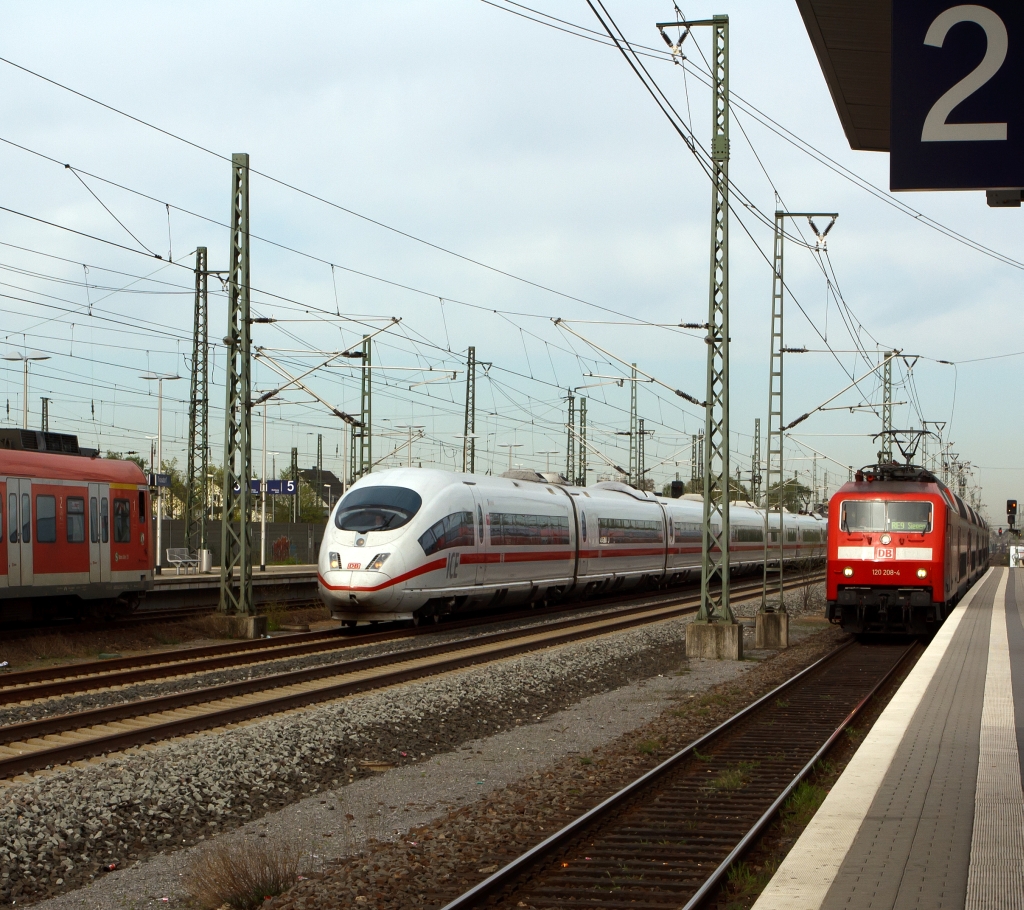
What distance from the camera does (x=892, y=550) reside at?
71.1 ft

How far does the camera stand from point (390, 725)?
1235cm

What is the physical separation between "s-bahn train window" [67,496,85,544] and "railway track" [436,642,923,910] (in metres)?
13.0

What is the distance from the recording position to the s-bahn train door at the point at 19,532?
64.0 ft

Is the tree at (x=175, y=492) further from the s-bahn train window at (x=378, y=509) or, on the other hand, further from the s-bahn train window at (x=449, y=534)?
the s-bahn train window at (x=378, y=509)

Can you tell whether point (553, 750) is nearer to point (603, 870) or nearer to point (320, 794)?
point (320, 794)

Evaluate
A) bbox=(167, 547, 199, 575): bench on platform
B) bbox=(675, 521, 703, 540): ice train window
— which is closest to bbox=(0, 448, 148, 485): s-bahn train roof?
bbox=(167, 547, 199, 575): bench on platform

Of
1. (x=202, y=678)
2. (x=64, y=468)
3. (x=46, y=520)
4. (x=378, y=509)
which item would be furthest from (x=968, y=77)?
(x=64, y=468)

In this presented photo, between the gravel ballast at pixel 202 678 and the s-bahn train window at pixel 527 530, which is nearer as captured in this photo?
the gravel ballast at pixel 202 678

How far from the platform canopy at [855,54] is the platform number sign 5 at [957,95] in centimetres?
117

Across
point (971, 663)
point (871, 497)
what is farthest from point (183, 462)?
point (971, 663)

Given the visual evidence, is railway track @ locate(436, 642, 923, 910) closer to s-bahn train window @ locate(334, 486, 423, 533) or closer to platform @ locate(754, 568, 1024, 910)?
platform @ locate(754, 568, 1024, 910)

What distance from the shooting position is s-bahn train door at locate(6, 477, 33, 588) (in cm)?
1952

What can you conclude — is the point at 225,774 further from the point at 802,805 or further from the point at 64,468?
the point at 64,468

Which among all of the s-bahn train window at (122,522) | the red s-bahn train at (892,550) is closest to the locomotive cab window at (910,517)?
the red s-bahn train at (892,550)
